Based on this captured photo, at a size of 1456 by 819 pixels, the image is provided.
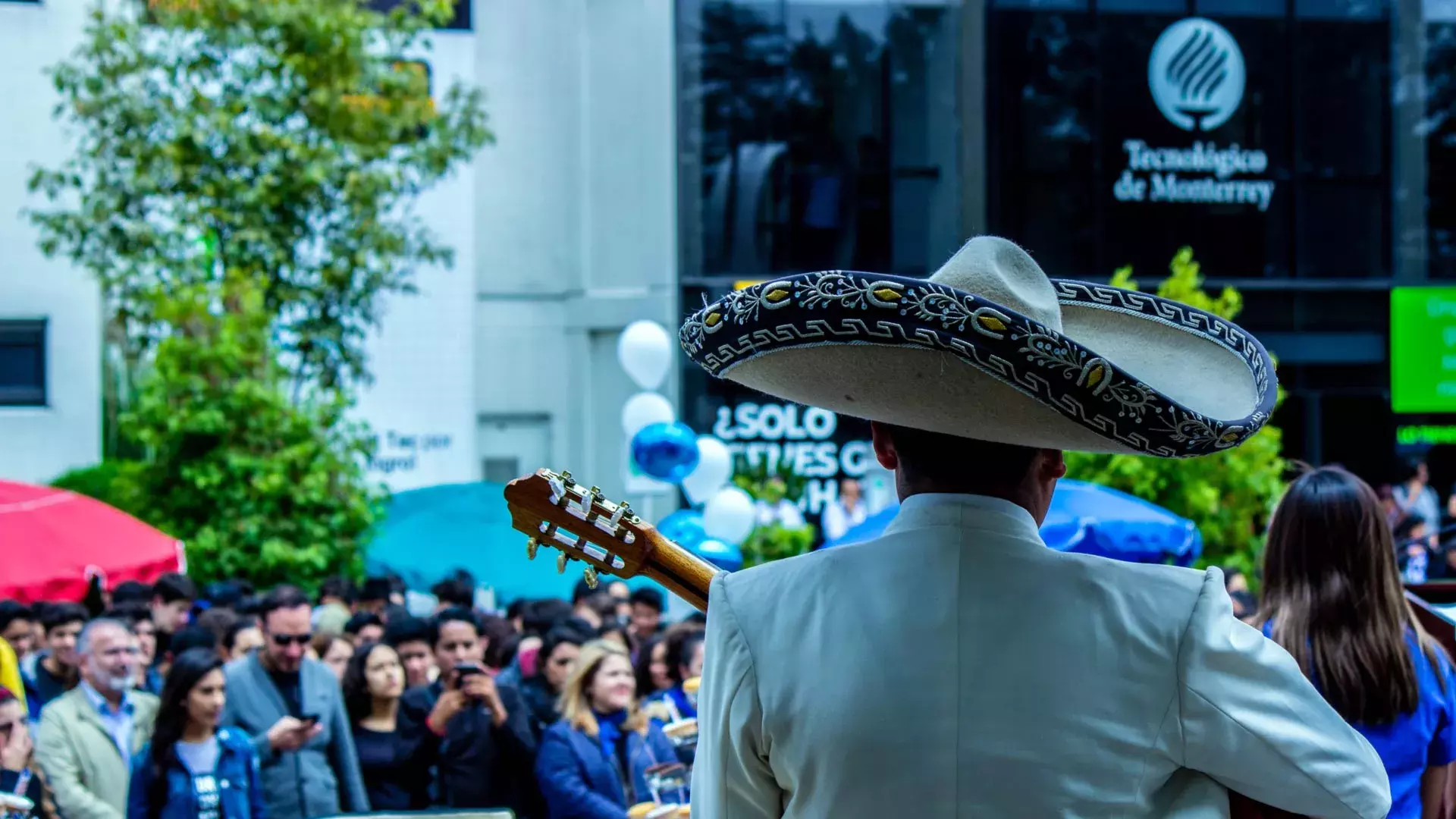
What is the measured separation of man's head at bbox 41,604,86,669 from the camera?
7.89 metres

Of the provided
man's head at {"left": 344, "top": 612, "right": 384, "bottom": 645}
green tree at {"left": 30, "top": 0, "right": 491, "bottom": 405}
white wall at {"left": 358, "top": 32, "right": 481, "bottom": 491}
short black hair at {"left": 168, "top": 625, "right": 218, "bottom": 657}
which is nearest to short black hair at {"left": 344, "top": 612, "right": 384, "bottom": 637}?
man's head at {"left": 344, "top": 612, "right": 384, "bottom": 645}

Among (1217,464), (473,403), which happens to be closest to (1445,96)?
(1217,464)

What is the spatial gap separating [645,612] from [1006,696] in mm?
7922

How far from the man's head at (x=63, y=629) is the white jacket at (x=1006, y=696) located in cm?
639

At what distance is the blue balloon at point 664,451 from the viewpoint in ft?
34.3

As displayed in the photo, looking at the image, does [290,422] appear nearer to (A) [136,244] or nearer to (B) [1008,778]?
(A) [136,244]

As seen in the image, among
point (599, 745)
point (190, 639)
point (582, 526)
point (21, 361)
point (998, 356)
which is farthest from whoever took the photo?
point (21, 361)

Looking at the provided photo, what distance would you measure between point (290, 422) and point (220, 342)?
0.82 metres

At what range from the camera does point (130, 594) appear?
9500mm

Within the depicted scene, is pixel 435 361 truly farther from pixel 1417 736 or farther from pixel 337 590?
pixel 1417 736

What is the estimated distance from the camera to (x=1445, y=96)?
2122 centimetres

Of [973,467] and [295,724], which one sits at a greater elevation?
[973,467]

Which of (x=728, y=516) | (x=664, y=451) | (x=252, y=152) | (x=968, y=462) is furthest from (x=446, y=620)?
(x=252, y=152)

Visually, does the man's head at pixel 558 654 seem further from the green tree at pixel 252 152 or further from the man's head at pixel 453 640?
the green tree at pixel 252 152
